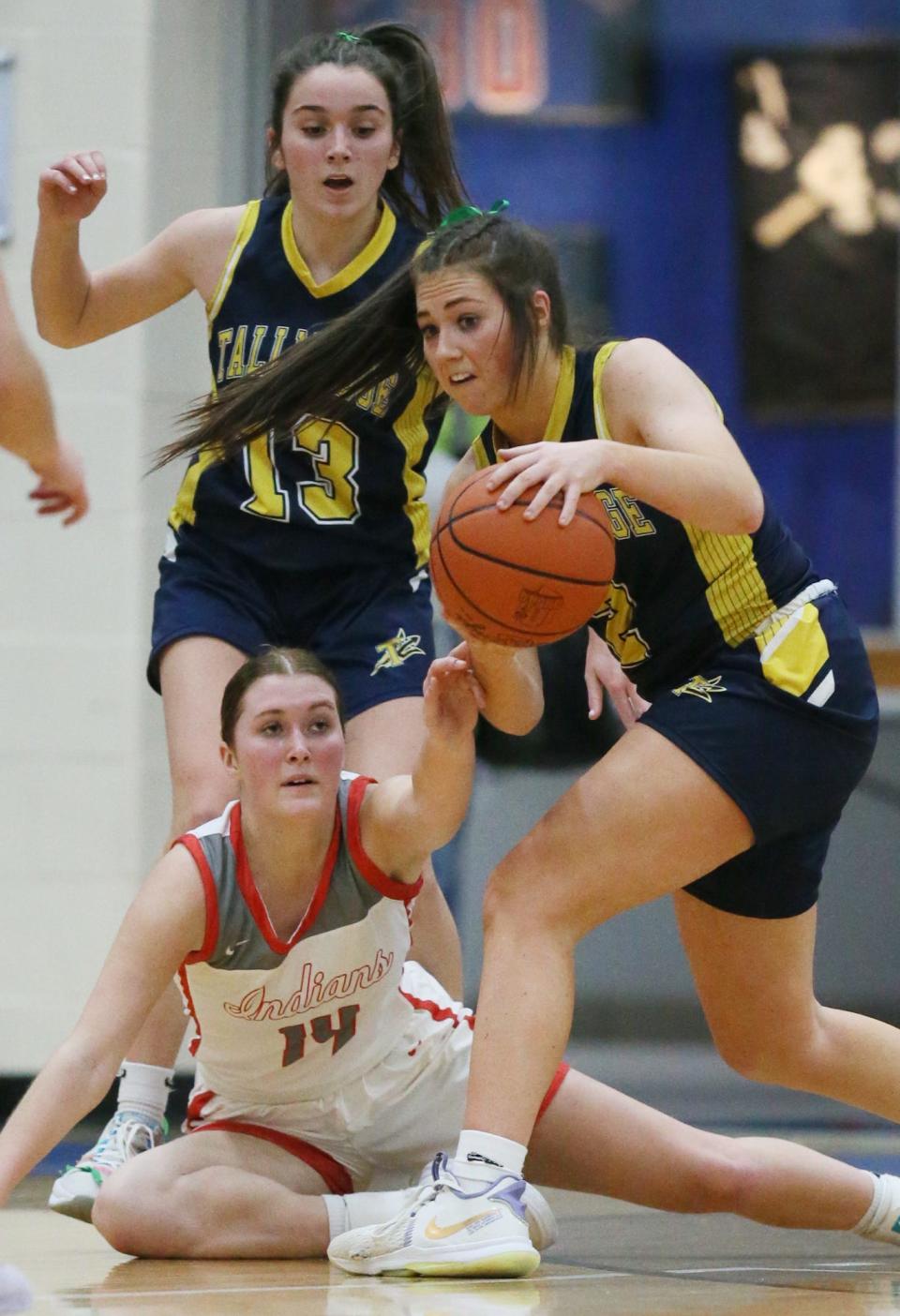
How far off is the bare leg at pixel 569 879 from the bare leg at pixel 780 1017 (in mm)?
247

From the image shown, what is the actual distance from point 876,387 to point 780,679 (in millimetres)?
3994

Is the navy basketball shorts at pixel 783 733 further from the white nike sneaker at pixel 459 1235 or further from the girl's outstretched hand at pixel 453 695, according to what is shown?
the white nike sneaker at pixel 459 1235

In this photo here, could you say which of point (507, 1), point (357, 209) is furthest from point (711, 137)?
point (357, 209)

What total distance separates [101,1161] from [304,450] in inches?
52.3

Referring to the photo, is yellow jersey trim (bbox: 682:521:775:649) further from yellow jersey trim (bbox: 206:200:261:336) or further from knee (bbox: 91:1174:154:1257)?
knee (bbox: 91:1174:154:1257)

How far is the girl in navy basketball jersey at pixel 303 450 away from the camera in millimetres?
3650

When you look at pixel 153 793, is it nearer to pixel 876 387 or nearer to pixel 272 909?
pixel 272 909

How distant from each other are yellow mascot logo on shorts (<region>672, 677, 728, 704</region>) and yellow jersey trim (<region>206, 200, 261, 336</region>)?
4.05 ft

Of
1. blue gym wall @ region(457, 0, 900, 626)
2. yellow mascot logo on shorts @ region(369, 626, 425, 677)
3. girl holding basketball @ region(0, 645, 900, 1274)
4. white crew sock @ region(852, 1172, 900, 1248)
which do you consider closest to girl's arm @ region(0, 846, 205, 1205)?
girl holding basketball @ region(0, 645, 900, 1274)

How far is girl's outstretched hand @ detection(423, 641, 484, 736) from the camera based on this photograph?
3.10m

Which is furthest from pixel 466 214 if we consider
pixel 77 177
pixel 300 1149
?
pixel 300 1149

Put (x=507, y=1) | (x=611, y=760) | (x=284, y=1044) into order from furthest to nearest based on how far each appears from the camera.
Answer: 1. (x=507, y=1)
2. (x=284, y=1044)
3. (x=611, y=760)

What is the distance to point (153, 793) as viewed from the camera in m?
5.56

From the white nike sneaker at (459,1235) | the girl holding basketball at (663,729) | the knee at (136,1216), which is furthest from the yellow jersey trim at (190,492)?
the white nike sneaker at (459,1235)
